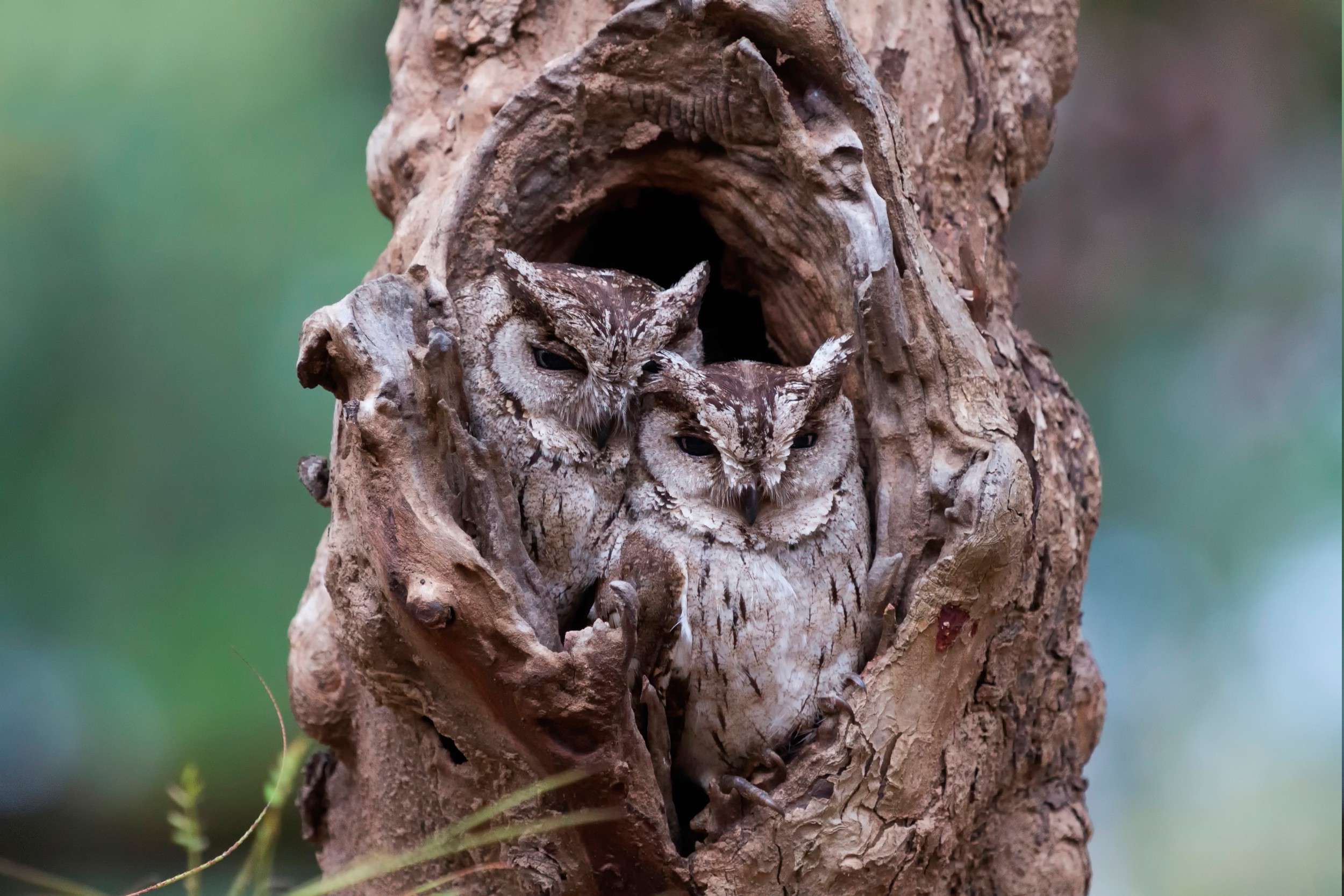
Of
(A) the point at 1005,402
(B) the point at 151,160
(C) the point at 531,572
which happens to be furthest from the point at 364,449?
(B) the point at 151,160

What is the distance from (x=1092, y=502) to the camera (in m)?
2.18

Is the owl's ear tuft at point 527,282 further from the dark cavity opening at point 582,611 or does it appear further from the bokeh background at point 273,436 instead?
the bokeh background at point 273,436

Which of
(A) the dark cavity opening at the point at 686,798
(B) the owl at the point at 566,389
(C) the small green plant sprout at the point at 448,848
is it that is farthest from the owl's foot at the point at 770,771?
(B) the owl at the point at 566,389

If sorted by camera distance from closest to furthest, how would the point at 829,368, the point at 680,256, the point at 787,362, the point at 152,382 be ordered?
the point at 829,368
the point at 787,362
the point at 680,256
the point at 152,382

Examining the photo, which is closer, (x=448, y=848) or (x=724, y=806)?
(x=448, y=848)

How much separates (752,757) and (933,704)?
318mm

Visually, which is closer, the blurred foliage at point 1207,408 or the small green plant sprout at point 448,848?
the small green plant sprout at point 448,848


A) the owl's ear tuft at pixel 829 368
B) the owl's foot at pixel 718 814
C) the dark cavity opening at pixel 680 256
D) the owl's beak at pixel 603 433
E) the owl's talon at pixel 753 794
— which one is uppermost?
the dark cavity opening at pixel 680 256

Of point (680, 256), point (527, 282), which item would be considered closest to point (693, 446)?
point (527, 282)

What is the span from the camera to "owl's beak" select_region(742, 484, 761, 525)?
179cm

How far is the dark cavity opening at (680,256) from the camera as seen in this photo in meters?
2.38

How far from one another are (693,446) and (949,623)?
519 millimetres

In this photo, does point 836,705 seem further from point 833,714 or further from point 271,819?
point 271,819

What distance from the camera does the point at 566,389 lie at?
74.0 inches
